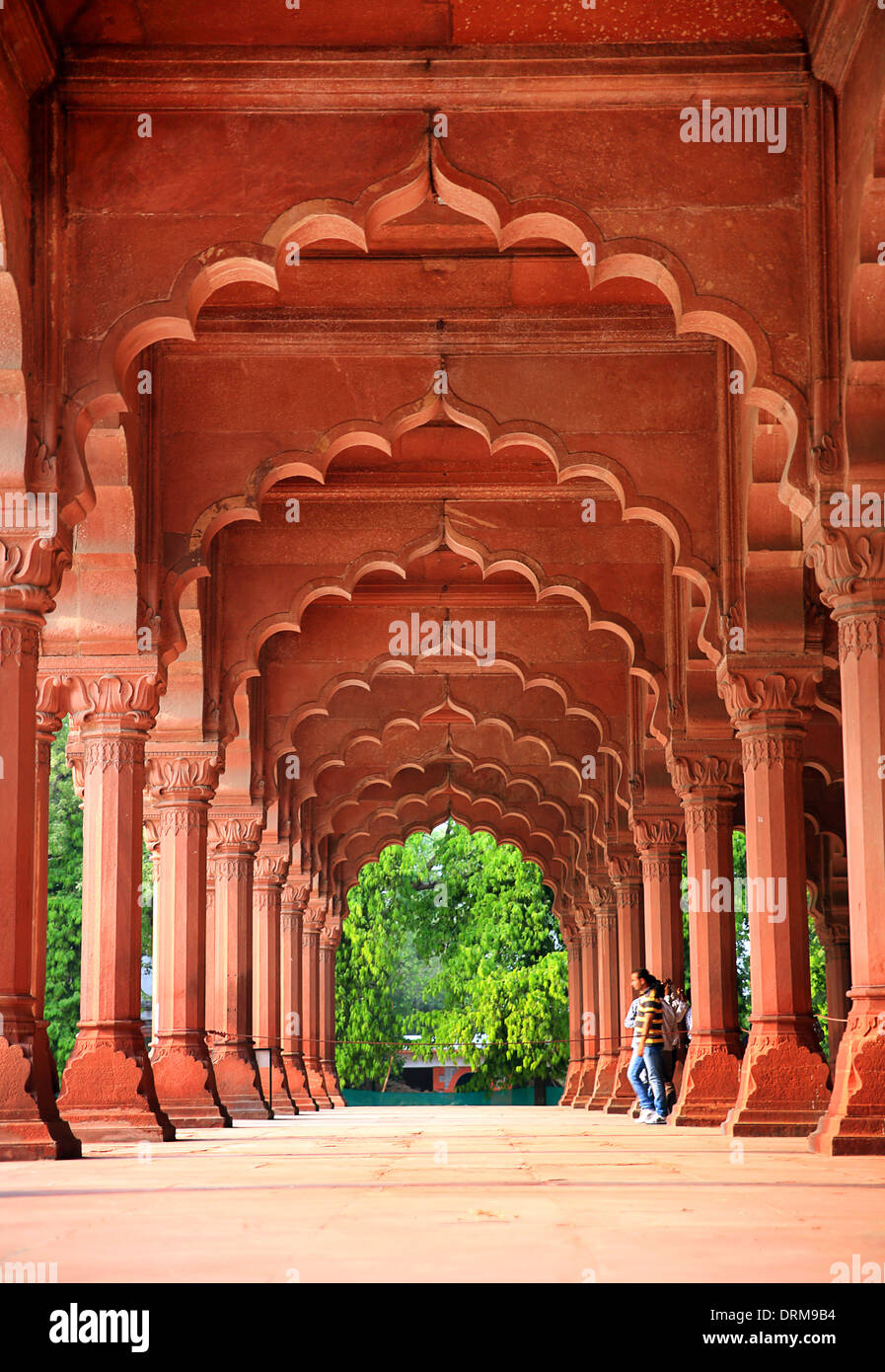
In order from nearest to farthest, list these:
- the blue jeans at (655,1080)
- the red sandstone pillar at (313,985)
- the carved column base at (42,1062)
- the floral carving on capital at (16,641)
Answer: the carved column base at (42,1062)
the floral carving on capital at (16,641)
the blue jeans at (655,1080)
the red sandstone pillar at (313,985)

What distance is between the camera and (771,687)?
14352 mm

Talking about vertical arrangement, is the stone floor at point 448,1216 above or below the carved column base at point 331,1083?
above

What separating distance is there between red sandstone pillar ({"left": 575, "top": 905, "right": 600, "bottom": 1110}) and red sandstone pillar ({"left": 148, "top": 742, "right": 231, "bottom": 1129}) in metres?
14.5

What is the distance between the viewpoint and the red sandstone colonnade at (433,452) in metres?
10.6

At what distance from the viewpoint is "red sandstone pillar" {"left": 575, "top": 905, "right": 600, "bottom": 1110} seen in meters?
31.7

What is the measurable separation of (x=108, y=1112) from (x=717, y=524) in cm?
672

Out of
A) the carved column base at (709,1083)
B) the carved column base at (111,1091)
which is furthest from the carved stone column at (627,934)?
the carved column base at (111,1091)

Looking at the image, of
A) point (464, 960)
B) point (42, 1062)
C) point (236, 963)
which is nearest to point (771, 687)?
point (42, 1062)

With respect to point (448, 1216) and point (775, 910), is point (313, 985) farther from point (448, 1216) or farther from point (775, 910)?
point (448, 1216)

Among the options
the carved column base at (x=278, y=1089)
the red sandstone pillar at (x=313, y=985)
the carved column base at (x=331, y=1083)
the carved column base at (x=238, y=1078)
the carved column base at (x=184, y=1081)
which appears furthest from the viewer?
the carved column base at (x=331, y=1083)

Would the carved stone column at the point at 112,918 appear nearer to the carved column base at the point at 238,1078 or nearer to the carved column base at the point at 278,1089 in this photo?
the carved column base at the point at 238,1078

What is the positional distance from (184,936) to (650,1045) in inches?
196

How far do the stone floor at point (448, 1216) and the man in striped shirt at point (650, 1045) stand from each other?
5.85 metres

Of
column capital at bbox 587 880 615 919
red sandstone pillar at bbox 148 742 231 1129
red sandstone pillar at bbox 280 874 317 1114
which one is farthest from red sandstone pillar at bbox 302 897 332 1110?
red sandstone pillar at bbox 148 742 231 1129
